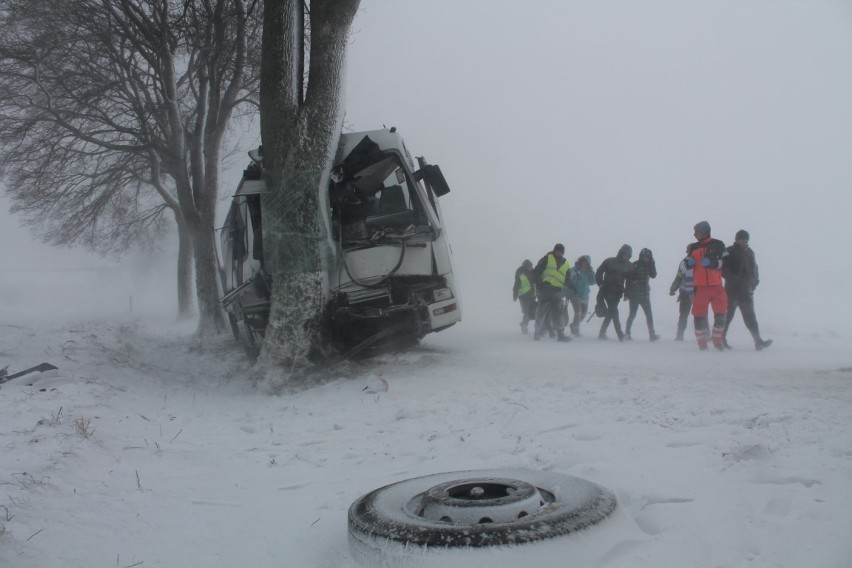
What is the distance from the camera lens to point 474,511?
2.90 metres

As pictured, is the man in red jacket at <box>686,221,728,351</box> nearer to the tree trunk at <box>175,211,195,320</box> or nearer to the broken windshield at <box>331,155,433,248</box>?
the broken windshield at <box>331,155,433,248</box>

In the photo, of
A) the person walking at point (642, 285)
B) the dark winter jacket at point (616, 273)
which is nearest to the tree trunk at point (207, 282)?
the dark winter jacket at point (616, 273)

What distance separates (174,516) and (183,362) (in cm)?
664

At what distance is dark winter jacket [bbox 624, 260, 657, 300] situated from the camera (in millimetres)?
11884

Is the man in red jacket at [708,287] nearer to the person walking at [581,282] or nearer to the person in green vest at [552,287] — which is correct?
the person in green vest at [552,287]

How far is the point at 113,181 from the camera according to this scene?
17953mm

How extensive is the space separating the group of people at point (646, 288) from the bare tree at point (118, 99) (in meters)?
7.11

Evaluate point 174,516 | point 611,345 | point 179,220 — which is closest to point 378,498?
point 174,516

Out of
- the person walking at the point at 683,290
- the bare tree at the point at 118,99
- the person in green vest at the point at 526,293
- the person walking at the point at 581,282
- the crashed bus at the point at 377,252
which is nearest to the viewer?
the crashed bus at the point at 377,252

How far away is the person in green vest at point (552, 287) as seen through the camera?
11992mm

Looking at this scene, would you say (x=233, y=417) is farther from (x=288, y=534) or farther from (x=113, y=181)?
(x=113, y=181)

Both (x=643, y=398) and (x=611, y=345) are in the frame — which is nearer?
(x=643, y=398)

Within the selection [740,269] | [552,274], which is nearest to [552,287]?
[552,274]

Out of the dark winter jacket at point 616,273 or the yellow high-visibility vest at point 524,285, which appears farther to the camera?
the yellow high-visibility vest at point 524,285
